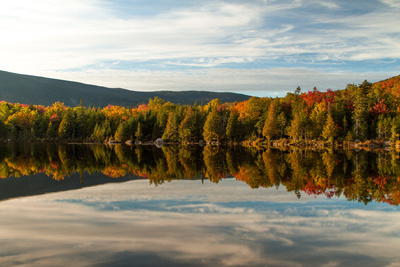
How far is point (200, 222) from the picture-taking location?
36.4 feet

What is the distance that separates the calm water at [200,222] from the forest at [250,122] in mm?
60727

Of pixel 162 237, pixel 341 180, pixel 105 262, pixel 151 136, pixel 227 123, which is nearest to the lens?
pixel 105 262

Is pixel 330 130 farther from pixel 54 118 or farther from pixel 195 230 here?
pixel 54 118

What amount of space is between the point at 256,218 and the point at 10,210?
30.0 feet

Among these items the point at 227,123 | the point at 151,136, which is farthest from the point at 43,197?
the point at 151,136

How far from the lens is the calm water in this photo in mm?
8258

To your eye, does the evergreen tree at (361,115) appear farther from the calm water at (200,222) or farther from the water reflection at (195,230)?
the water reflection at (195,230)

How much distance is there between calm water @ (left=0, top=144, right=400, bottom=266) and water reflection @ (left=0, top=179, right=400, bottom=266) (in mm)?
30

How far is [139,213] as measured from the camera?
12336 millimetres

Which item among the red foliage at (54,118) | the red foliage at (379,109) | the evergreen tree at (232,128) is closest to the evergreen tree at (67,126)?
the red foliage at (54,118)

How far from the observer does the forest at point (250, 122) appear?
253 feet

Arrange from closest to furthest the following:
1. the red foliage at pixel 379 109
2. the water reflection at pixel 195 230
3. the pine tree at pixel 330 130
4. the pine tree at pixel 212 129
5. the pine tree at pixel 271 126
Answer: the water reflection at pixel 195 230
the pine tree at pixel 330 130
the red foliage at pixel 379 109
the pine tree at pixel 271 126
the pine tree at pixel 212 129

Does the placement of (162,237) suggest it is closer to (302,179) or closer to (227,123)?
(302,179)

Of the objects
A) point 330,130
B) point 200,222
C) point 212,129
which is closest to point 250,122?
point 212,129
